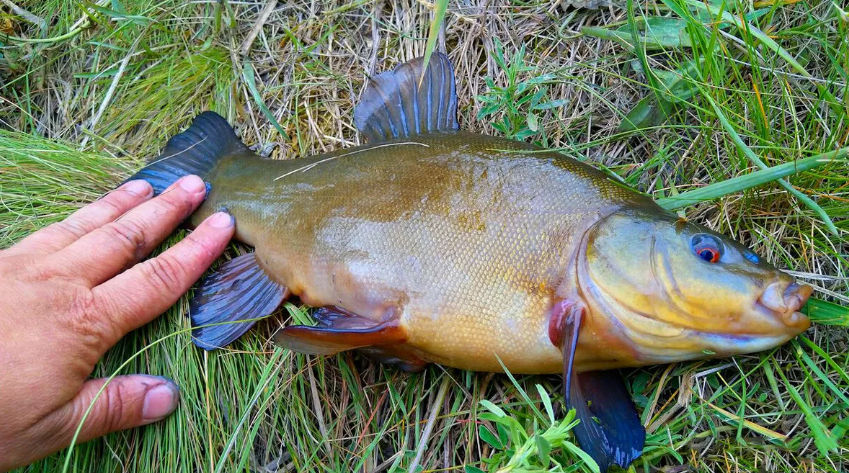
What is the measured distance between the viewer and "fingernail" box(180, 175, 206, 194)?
9.55 ft

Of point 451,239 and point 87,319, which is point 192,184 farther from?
point 451,239

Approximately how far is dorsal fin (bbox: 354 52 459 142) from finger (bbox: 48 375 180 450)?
1503 millimetres

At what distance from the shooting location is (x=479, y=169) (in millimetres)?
2412

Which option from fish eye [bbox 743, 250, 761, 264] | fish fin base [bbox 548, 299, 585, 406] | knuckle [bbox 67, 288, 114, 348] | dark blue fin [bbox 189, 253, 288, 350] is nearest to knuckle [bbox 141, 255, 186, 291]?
dark blue fin [bbox 189, 253, 288, 350]

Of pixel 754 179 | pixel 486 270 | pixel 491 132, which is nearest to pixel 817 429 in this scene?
pixel 754 179

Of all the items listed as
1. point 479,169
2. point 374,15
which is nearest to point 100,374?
point 479,169

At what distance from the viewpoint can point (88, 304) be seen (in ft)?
8.27

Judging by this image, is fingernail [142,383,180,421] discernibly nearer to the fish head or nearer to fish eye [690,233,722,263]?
the fish head

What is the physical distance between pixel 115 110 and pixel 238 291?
152 centimetres

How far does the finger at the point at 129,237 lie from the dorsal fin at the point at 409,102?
923mm

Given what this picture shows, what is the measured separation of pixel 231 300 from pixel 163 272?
1.08 feet

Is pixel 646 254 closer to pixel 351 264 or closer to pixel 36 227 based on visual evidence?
pixel 351 264

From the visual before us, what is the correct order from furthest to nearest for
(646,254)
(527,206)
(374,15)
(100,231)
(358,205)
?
(374,15)
(100,231)
(358,205)
(527,206)
(646,254)

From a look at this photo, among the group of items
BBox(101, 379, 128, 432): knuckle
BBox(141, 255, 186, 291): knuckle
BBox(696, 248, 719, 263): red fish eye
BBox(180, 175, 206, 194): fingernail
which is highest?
BBox(180, 175, 206, 194): fingernail
